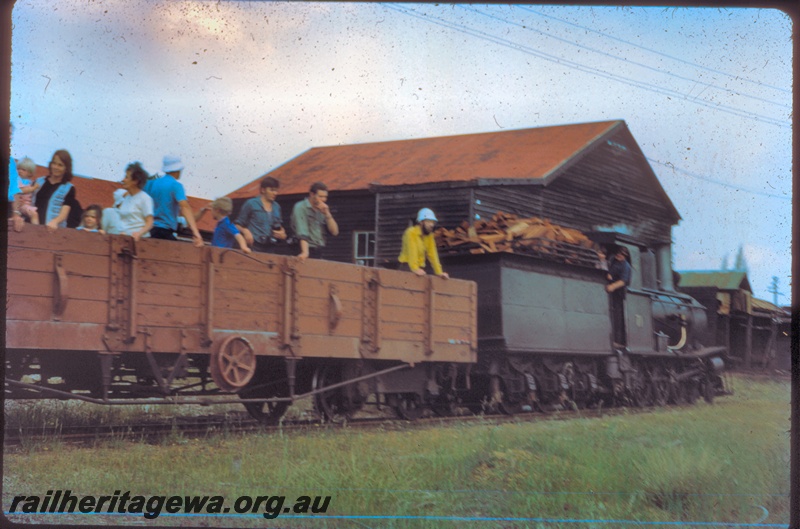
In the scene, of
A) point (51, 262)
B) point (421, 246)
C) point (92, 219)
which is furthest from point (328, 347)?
point (51, 262)

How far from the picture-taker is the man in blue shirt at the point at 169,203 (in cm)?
694

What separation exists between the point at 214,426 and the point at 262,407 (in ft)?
2.66

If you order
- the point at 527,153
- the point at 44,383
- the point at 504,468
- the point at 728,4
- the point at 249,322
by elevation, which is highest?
the point at 728,4

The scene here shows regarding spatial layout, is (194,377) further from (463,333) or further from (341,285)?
(463,333)

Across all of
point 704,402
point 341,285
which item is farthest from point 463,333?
point 704,402

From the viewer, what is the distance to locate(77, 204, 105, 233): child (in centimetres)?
700

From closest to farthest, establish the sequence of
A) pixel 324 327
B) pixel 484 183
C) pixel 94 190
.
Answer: pixel 94 190 < pixel 324 327 < pixel 484 183

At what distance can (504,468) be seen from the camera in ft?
23.3

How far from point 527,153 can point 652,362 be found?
20.9ft

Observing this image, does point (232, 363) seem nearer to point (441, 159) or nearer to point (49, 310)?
point (49, 310)

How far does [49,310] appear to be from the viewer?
21.9 ft

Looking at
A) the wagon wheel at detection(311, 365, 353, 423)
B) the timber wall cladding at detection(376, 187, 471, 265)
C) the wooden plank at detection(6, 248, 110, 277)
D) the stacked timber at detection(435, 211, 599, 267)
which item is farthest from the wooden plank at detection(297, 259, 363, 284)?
the wooden plank at detection(6, 248, 110, 277)

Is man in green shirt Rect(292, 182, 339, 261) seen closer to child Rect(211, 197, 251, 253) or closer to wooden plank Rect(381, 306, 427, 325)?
child Rect(211, 197, 251, 253)

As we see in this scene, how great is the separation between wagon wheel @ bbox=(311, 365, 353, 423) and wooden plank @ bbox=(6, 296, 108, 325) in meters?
2.80
